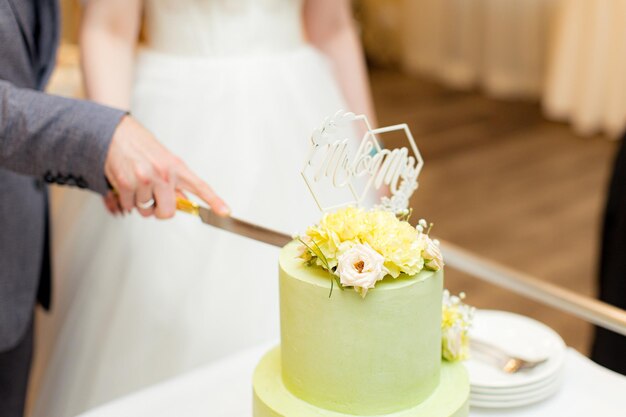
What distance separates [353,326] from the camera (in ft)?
2.99

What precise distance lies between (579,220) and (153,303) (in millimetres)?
2660

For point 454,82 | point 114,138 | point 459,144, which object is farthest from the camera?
point 454,82

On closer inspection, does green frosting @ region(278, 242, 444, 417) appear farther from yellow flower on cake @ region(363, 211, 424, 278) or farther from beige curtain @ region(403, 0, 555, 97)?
beige curtain @ region(403, 0, 555, 97)

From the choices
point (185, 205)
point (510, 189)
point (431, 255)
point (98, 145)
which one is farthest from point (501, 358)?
point (510, 189)

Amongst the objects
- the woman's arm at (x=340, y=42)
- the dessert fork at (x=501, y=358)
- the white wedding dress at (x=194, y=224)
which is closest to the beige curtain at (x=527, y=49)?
the woman's arm at (x=340, y=42)

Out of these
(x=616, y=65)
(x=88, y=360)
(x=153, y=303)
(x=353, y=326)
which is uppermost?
(x=353, y=326)

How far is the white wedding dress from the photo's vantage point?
1.65m

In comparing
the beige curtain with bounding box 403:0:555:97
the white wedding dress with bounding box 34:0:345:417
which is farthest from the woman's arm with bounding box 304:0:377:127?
the beige curtain with bounding box 403:0:555:97

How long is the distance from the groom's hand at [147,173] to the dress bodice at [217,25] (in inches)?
24.0

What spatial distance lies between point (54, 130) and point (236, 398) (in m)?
0.46

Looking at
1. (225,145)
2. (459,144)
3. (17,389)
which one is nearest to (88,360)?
(17,389)

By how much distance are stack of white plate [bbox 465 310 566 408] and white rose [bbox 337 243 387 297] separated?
0.31 meters

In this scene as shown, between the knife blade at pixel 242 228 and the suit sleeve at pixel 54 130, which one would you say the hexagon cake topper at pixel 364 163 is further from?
the suit sleeve at pixel 54 130

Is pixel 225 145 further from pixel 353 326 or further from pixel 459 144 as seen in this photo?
pixel 459 144
